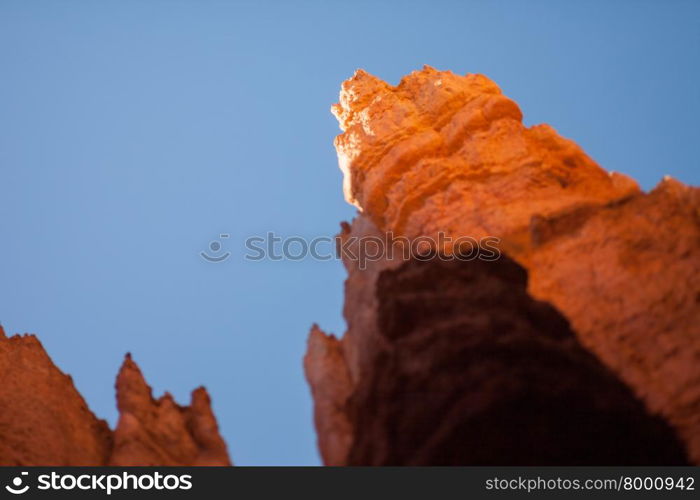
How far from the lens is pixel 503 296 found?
21.0 m

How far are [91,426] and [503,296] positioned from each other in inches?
716

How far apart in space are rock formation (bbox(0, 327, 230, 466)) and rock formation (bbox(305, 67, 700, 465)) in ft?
16.7

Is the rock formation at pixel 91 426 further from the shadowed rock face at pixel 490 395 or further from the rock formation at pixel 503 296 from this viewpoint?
the shadowed rock face at pixel 490 395

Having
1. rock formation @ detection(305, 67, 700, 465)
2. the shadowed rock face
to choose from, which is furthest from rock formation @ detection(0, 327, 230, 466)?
the shadowed rock face

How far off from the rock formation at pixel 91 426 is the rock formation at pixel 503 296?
510 cm

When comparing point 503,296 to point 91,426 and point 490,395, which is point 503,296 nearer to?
point 490,395

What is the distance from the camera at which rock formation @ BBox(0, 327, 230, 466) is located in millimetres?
24750

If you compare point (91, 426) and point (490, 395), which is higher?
point (91, 426)

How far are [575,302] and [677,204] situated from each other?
200 inches
